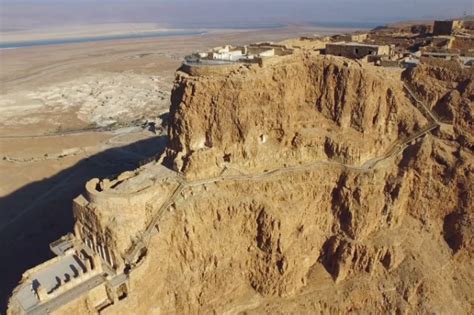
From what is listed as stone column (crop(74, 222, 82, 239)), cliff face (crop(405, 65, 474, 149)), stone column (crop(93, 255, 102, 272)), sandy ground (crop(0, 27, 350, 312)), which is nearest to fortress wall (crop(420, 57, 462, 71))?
cliff face (crop(405, 65, 474, 149))

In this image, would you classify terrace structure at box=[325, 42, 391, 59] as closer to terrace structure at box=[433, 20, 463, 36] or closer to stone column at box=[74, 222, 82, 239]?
terrace structure at box=[433, 20, 463, 36]

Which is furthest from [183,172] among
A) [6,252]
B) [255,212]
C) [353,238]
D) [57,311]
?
[6,252]

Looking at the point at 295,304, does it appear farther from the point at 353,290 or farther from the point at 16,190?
the point at 16,190

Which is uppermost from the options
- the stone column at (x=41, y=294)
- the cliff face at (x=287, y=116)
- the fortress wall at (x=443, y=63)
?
the fortress wall at (x=443, y=63)

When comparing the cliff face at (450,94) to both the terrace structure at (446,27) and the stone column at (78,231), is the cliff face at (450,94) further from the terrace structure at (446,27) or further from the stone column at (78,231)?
the stone column at (78,231)

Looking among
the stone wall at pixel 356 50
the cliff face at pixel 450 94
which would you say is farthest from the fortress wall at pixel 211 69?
the cliff face at pixel 450 94

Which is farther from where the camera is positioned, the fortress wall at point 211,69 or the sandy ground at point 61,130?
the sandy ground at point 61,130
